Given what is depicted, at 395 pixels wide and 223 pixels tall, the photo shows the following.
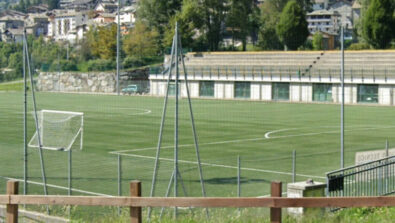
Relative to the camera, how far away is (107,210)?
61.2 ft

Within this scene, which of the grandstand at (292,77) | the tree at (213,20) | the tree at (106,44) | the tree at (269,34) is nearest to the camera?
the grandstand at (292,77)

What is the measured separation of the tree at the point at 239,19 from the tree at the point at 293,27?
18.7 m

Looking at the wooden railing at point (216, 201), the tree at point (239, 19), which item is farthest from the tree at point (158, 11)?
the wooden railing at point (216, 201)

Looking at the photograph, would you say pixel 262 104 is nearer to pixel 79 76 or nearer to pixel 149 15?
pixel 79 76

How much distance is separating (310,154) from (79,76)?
234ft

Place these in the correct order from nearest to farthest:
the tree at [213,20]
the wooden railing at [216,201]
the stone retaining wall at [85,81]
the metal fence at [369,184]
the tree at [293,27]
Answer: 1. the wooden railing at [216,201]
2. the metal fence at [369,184]
3. the tree at [293,27]
4. the stone retaining wall at [85,81]
5. the tree at [213,20]

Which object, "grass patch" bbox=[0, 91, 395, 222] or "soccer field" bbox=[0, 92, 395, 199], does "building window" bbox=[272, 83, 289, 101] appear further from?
"grass patch" bbox=[0, 91, 395, 222]

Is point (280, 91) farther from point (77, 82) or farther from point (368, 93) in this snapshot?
point (77, 82)

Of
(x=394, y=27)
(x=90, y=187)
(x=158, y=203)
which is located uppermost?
(x=394, y=27)

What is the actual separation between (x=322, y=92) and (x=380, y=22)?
14.8 metres

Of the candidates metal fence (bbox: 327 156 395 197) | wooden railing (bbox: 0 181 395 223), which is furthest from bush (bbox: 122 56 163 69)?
wooden railing (bbox: 0 181 395 223)

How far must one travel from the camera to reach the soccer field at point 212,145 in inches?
1042

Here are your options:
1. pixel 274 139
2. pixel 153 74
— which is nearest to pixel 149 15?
pixel 153 74

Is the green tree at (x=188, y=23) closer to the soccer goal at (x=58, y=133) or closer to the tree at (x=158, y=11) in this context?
the tree at (x=158, y=11)
